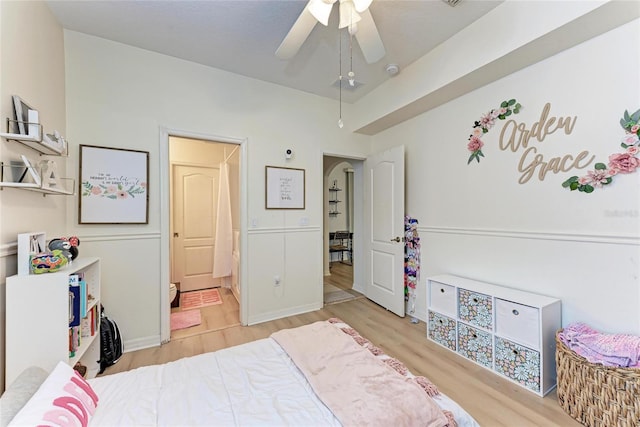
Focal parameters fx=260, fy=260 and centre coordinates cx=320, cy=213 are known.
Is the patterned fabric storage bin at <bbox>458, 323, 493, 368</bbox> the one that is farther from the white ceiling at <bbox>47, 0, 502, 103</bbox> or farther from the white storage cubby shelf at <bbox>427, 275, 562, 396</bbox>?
the white ceiling at <bbox>47, 0, 502, 103</bbox>

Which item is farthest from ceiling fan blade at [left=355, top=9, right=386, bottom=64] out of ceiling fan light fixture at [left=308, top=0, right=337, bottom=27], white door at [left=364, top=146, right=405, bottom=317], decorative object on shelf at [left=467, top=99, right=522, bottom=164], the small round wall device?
white door at [left=364, top=146, right=405, bottom=317]

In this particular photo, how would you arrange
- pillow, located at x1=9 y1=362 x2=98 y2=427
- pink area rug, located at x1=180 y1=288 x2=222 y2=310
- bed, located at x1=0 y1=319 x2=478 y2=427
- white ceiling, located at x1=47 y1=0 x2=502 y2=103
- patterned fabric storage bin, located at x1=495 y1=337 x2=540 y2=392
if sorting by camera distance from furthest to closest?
pink area rug, located at x1=180 y1=288 x2=222 y2=310 → white ceiling, located at x1=47 y1=0 x2=502 y2=103 → patterned fabric storage bin, located at x1=495 y1=337 x2=540 y2=392 → bed, located at x1=0 y1=319 x2=478 y2=427 → pillow, located at x1=9 y1=362 x2=98 y2=427

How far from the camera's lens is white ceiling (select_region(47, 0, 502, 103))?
1.91 m

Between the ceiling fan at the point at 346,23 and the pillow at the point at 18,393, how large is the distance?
6.80 feet

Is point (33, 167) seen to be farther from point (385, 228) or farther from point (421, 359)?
point (385, 228)

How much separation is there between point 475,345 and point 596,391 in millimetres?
740

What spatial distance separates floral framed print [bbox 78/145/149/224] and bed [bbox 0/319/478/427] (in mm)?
1571

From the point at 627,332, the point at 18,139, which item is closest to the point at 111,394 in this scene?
the point at 18,139

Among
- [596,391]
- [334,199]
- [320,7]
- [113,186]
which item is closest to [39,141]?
[113,186]

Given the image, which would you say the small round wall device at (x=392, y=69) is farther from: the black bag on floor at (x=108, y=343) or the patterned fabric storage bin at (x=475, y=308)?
the black bag on floor at (x=108, y=343)

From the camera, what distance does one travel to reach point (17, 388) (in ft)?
3.05

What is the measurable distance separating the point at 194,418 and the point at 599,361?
82.5 inches

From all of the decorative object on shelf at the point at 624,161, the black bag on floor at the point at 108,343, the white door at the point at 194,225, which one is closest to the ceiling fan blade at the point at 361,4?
the decorative object on shelf at the point at 624,161

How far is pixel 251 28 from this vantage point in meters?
2.14
